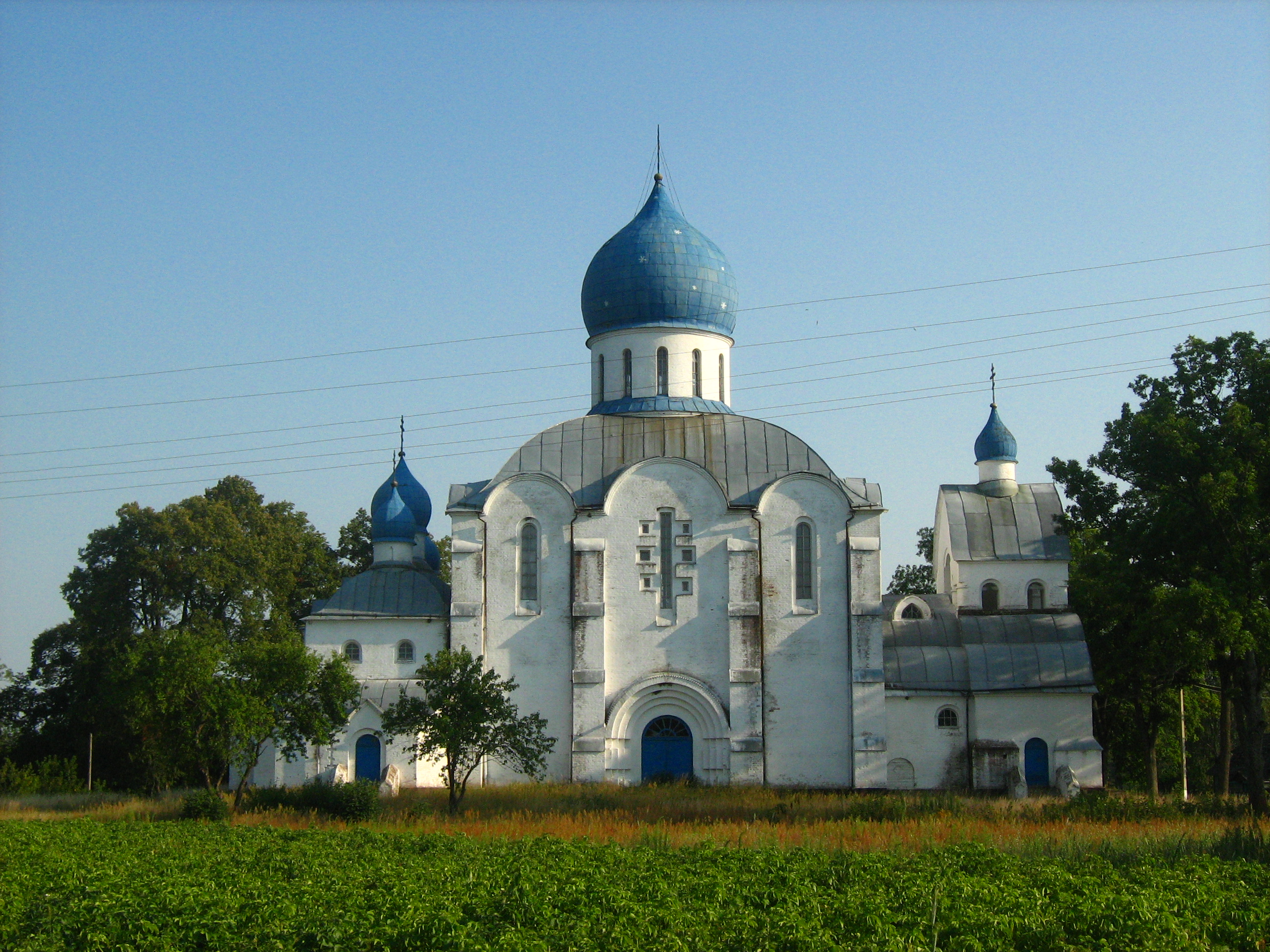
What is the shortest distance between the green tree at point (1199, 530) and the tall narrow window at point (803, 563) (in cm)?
515

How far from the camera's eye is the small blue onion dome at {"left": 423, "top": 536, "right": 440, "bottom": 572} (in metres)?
34.0

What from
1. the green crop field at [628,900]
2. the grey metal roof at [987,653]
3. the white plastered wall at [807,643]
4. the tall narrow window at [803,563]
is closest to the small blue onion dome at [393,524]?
the white plastered wall at [807,643]

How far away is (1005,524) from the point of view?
3244 centimetres

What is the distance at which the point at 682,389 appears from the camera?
3180 centimetres

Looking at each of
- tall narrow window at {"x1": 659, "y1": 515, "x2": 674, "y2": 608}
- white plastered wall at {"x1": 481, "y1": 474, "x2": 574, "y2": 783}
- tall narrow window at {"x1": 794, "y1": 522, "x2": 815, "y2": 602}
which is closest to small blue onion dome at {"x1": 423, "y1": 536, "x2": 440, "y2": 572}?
white plastered wall at {"x1": 481, "y1": 474, "x2": 574, "y2": 783}

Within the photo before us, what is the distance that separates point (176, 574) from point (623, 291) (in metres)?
13.6

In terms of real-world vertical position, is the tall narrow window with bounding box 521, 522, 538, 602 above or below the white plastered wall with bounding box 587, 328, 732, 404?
below

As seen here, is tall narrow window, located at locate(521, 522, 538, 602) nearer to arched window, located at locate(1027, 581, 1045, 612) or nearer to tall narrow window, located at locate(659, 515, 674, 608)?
tall narrow window, located at locate(659, 515, 674, 608)

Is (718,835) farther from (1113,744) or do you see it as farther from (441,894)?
(1113,744)

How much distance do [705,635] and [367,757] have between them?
7257 mm

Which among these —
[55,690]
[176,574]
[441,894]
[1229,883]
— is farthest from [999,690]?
[55,690]

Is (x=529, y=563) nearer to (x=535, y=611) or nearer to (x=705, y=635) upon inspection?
(x=535, y=611)

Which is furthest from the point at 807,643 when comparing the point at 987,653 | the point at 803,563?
the point at 987,653

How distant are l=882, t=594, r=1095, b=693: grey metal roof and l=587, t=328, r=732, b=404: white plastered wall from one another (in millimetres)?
6843
